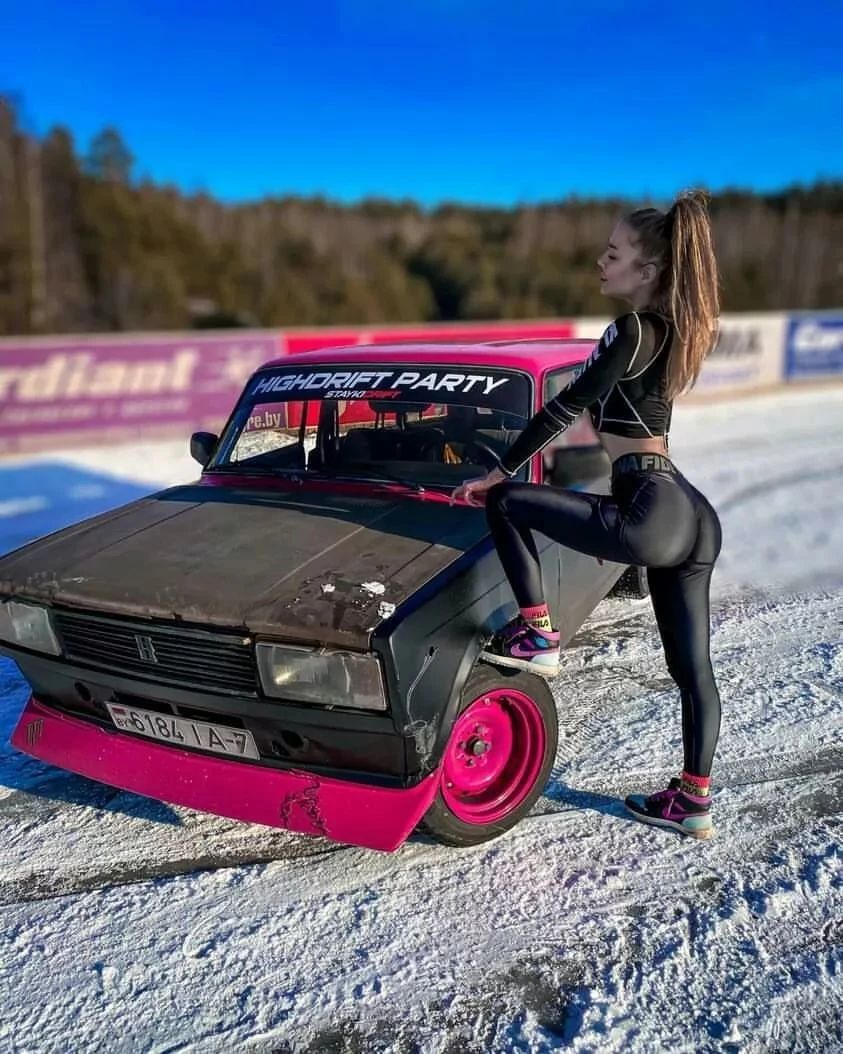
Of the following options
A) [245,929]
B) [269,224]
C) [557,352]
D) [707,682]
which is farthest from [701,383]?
[269,224]

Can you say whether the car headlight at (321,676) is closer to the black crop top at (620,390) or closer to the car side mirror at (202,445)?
the black crop top at (620,390)

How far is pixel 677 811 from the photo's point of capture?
2.91m

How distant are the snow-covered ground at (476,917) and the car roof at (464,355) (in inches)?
61.5

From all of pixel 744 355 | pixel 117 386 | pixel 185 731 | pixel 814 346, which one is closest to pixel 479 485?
pixel 185 731

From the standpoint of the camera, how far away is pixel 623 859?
9.15 feet

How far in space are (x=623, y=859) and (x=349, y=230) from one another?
4758cm

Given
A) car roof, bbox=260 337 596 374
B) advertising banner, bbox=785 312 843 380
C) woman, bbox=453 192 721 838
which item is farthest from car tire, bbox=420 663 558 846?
advertising banner, bbox=785 312 843 380

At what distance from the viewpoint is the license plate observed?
2.67 m

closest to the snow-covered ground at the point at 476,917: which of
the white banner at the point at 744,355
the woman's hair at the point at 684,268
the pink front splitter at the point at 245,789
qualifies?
the pink front splitter at the point at 245,789

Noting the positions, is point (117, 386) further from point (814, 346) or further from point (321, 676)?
point (814, 346)

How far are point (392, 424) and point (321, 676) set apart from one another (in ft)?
5.04

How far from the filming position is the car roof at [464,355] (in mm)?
3797

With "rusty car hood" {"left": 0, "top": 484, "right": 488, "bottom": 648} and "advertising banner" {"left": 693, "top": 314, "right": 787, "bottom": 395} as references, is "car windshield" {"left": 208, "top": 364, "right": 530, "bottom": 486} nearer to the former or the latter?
"rusty car hood" {"left": 0, "top": 484, "right": 488, "bottom": 648}

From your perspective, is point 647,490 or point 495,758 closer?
point 647,490
